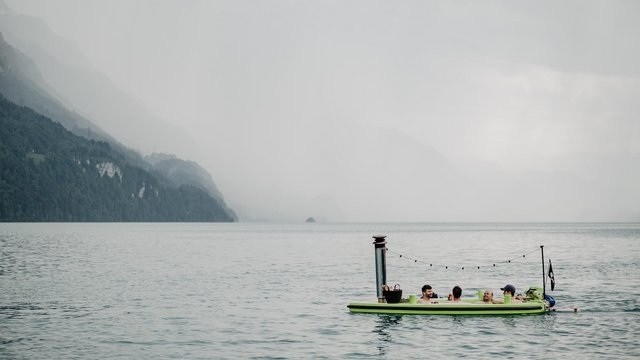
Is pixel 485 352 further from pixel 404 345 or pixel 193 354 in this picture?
pixel 193 354

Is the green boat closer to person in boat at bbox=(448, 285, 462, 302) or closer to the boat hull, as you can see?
the boat hull

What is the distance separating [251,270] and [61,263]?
2691cm

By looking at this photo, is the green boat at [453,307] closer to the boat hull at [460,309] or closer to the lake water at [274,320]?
the boat hull at [460,309]

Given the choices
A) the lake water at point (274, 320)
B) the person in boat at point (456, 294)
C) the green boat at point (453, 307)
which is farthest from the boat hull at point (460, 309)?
the person in boat at point (456, 294)

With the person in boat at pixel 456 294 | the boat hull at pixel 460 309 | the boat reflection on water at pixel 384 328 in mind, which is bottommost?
the boat reflection on water at pixel 384 328

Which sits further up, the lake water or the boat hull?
the boat hull

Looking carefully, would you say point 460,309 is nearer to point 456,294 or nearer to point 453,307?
point 453,307

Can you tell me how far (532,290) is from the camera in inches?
1756

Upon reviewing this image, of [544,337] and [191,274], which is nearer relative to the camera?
[544,337]


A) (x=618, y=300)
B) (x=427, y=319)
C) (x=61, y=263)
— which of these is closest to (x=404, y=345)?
(x=427, y=319)

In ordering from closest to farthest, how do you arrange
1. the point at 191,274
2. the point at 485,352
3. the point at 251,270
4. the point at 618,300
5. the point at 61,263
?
the point at 485,352 → the point at 618,300 → the point at 191,274 → the point at 251,270 → the point at 61,263

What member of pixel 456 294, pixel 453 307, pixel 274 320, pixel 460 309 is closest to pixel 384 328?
pixel 453 307

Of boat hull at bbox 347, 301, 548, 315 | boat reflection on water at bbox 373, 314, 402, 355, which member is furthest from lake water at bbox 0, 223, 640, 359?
boat hull at bbox 347, 301, 548, 315

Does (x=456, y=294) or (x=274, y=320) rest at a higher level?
(x=456, y=294)
